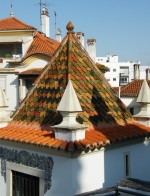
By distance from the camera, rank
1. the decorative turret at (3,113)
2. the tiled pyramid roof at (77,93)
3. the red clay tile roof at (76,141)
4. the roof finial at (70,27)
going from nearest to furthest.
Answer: the red clay tile roof at (76,141) < the tiled pyramid roof at (77,93) < the decorative turret at (3,113) < the roof finial at (70,27)

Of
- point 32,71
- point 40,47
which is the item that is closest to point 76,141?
point 32,71

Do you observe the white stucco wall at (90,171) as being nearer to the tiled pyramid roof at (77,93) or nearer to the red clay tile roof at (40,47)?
the tiled pyramid roof at (77,93)

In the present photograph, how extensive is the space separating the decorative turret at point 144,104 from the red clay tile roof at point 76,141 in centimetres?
22

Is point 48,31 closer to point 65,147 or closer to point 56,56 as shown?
point 56,56

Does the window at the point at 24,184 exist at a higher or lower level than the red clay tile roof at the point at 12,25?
lower

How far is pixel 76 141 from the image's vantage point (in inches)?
295

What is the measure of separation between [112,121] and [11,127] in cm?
254

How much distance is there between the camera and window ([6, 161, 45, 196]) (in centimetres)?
835

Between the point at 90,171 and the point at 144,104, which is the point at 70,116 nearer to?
the point at 90,171

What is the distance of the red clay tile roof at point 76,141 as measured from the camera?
745cm

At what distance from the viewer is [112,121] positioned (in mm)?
9211

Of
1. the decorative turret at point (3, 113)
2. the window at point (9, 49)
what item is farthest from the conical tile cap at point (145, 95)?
the window at point (9, 49)

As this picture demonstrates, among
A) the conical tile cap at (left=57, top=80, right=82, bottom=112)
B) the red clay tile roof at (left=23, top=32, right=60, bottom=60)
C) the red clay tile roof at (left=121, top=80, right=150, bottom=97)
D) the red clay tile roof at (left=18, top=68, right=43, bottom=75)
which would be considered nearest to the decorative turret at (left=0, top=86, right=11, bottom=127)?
the conical tile cap at (left=57, top=80, right=82, bottom=112)

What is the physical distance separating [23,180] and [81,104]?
2.27 meters
